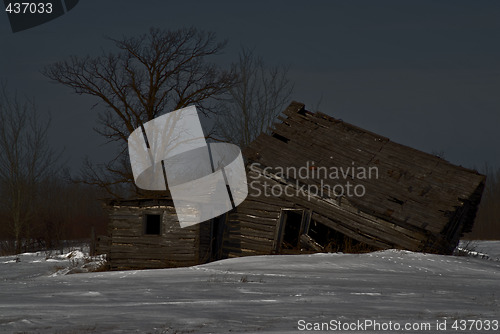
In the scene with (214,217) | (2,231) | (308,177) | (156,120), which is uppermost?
(156,120)

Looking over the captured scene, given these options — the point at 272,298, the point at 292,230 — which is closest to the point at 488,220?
the point at 292,230

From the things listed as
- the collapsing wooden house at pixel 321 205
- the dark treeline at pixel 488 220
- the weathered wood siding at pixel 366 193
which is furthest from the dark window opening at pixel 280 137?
the dark treeline at pixel 488 220

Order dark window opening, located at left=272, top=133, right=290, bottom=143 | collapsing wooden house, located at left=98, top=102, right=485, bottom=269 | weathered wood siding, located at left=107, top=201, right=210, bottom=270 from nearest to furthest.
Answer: collapsing wooden house, located at left=98, top=102, right=485, bottom=269, weathered wood siding, located at left=107, top=201, right=210, bottom=270, dark window opening, located at left=272, top=133, right=290, bottom=143

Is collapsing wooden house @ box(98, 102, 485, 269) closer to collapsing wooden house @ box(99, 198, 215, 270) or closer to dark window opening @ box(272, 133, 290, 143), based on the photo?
collapsing wooden house @ box(99, 198, 215, 270)

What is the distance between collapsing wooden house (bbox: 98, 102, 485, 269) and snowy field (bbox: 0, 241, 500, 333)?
1.72 meters

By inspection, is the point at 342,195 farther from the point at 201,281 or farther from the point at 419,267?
the point at 201,281

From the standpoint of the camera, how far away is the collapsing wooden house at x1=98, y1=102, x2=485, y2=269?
64.1 ft

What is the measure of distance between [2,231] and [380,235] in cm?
3031

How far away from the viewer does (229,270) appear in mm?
16312

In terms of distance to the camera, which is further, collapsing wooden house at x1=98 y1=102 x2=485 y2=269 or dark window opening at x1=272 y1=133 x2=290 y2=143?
dark window opening at x1=272 y1=133 x2=290 y2=143

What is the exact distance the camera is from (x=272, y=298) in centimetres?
1069

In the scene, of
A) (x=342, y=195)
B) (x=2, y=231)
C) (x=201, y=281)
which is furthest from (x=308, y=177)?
(x=2, y=231)

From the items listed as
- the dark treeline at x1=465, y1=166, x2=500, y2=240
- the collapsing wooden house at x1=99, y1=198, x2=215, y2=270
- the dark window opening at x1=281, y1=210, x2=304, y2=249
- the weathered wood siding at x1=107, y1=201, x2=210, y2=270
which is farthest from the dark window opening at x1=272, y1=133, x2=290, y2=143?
the dark treeline at x1=465, y1=166, x2=500, y2=240

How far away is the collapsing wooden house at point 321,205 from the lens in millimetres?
19547
